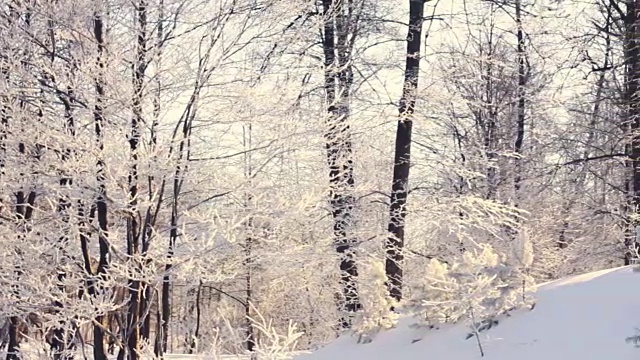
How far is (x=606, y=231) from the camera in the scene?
48.3 feet

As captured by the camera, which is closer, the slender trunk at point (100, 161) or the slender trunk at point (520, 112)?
the slender trunk at point (100, 161)

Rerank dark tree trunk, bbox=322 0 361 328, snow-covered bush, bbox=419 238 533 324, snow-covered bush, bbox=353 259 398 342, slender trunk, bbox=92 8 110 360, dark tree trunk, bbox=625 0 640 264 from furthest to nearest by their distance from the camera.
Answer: dark tree trunk, bbox=625 0 640 264, snow-covered bush, bbox=353 259 398 342, dark tree trunk, bbox=322 0 361 328, snow-covered bush, bbox=419 238 533 324, slender trunk, bbox=92 8 110 360

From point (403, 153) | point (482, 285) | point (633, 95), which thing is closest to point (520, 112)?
point (633, 95)

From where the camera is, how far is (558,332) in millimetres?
4961

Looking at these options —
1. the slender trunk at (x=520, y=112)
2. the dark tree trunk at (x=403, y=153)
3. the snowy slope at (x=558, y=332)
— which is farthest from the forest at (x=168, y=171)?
the slender trunk at (x=520, y=112)

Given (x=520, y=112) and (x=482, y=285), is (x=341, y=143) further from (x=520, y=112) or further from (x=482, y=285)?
(x=520, y=112)

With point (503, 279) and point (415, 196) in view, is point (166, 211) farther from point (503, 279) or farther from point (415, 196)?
Answer: point (415, 196)

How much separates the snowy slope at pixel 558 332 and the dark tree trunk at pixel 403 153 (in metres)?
2.83

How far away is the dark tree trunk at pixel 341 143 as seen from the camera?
589 centimetres

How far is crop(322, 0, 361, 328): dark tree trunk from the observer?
589 centimetres

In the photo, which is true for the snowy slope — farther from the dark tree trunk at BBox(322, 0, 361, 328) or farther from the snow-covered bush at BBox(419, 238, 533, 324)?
the dark tree trunk at BBox(322, 0, 361, 328)

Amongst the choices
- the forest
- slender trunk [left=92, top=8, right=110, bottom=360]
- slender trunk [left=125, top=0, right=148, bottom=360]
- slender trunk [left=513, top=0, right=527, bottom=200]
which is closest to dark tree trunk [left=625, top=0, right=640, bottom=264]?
slender trunk [left=513, top=0, right=527, bottom=200]

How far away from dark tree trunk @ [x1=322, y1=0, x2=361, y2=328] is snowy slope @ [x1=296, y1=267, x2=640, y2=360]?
4.53 ft

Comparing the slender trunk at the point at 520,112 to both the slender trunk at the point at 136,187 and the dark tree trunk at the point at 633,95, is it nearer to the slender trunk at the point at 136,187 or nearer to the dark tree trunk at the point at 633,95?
the dark tree trunk at the point at 633,95
